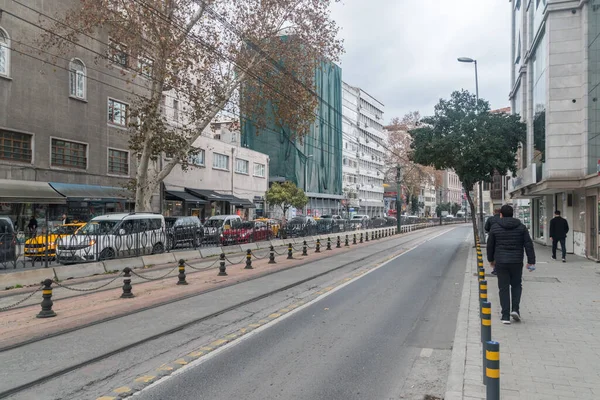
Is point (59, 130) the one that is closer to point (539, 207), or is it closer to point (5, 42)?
point (5, 42)

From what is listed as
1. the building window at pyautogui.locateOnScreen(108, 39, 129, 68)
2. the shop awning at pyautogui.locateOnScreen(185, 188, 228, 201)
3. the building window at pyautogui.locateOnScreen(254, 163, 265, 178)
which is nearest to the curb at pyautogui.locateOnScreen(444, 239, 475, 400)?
the building window at pyautogui.locateOnScreen(108, 39, 129, 68)

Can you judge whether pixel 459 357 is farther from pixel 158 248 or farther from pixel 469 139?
pixel 469 139

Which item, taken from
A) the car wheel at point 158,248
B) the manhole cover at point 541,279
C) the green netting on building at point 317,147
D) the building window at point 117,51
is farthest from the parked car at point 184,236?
the green netting on building at point 317,147

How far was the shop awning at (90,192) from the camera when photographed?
25.0 metres

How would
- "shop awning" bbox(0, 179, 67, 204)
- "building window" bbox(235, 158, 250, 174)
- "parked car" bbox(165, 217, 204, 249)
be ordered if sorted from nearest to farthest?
1. "parked car" bbox(165, 217, 204, 249)
2. "shop awning" bbox(0, 179, 67, 204)
3. "building window" bbox(235, 158, 250, 174)

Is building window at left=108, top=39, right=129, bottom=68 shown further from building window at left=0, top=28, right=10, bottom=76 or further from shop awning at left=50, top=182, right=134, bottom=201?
shop awning at left=50, top=182, right=134, bottom=201

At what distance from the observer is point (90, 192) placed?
26.6 metres

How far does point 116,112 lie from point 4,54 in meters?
7.85

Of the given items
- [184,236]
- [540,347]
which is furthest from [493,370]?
[184,236]

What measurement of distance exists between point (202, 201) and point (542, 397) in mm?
33497

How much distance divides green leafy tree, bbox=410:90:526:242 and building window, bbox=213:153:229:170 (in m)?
20.1

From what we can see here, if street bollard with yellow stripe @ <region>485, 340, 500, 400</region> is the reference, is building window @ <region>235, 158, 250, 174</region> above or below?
above

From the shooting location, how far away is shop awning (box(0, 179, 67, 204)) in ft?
72.0

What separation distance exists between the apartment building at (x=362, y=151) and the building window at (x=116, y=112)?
49.2 m
